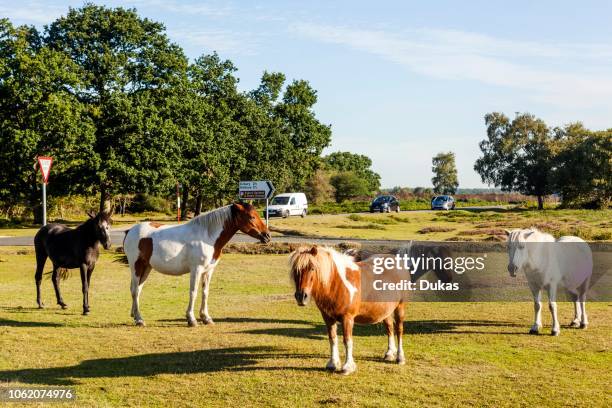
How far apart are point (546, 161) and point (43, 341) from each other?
8724 centimetres

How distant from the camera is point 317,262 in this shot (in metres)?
8.91

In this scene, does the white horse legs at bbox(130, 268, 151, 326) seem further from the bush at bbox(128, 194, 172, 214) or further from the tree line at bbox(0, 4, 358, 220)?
the bush at bbox(128, 194, 172, 214)

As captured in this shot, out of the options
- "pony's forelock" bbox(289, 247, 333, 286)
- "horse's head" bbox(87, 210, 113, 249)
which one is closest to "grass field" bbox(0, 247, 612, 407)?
"pony's forelock" bbox(289, 247, 333, 286)

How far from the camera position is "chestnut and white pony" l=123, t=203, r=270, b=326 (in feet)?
44.5

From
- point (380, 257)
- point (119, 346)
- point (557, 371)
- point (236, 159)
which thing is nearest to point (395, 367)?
point (380, 257)

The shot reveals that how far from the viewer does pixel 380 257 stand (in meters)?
10.3

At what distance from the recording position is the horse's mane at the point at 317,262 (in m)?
8.73

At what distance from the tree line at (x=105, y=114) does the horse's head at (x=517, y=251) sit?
38.6 meters

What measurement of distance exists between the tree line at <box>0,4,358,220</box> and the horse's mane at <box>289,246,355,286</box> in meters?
38.7

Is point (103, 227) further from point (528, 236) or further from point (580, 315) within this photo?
point (580, 315)

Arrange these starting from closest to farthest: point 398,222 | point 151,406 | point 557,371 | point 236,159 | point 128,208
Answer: point 151,406
point 557,371
point 398,222
point 236,159
point 128,208

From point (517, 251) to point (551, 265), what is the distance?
3.72 ft

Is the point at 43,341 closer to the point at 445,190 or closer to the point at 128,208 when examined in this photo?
the point at 128,208

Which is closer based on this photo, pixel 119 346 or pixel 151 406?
pixel 151 406
